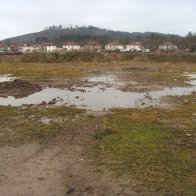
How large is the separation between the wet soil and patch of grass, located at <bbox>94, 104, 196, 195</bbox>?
1101cm

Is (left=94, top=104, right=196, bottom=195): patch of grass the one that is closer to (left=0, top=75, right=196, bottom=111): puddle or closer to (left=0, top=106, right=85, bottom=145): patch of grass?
(left=0, top=106, right=85, bottom=145): patch of grass

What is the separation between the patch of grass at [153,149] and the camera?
1059cm

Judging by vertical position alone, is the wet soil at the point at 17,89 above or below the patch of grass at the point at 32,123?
below

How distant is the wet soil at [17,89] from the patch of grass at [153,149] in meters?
11.0

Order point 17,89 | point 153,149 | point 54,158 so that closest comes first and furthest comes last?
point 54,158, point 153,149, point 17,89

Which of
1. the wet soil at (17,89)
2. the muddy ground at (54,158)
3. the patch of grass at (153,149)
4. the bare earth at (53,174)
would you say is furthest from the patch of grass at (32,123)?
the wet soil at (17,89)

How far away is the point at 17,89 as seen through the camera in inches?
1186

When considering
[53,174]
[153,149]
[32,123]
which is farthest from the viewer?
[32,123]

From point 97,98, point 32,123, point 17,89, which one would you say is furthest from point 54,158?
point 17,89

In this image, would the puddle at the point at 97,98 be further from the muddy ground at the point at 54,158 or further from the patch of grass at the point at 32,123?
the muddy ground at the point at 54,158

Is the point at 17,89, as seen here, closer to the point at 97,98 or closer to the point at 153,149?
the point at 97,98

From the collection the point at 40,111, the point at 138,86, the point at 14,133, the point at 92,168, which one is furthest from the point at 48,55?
the point at 92,168

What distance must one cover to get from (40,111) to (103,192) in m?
11.3

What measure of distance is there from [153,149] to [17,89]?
750 inches
